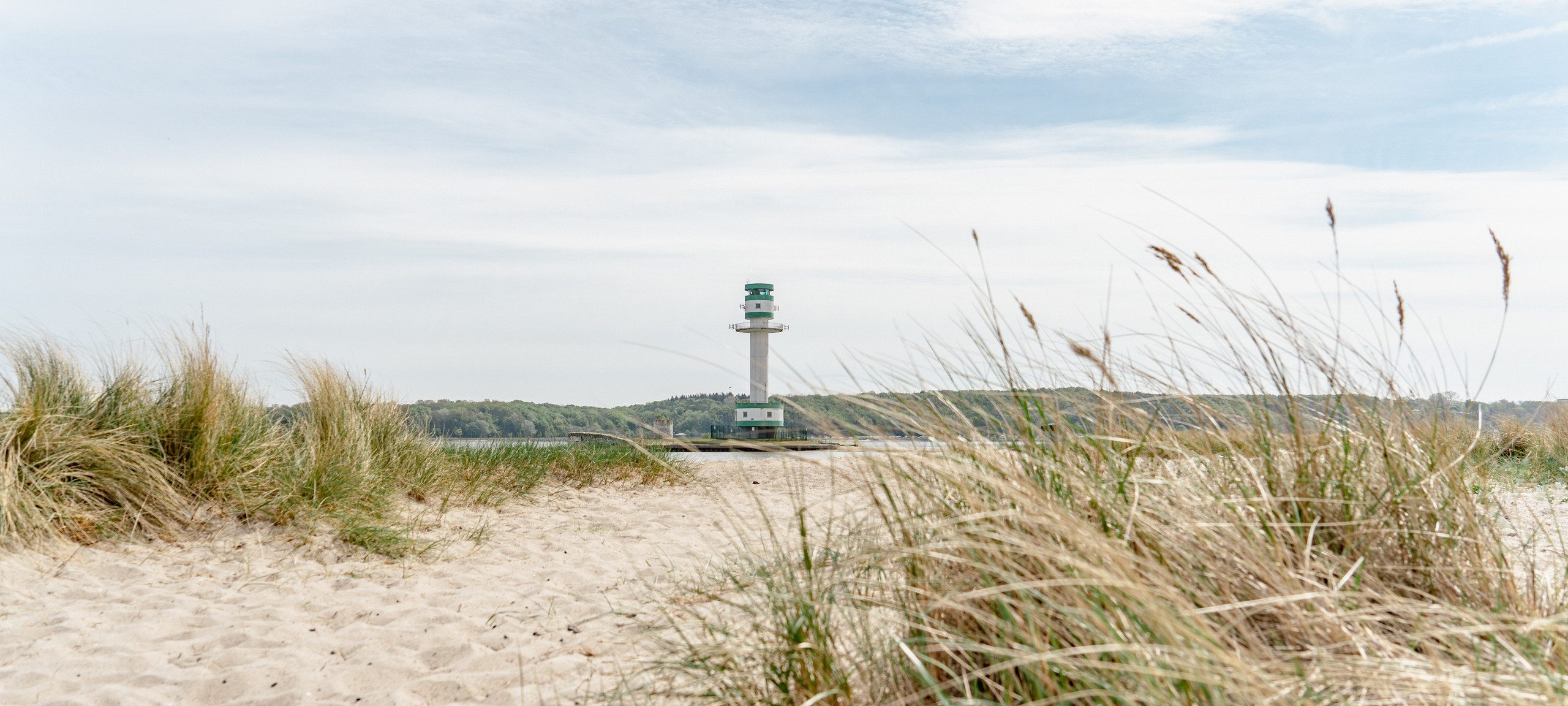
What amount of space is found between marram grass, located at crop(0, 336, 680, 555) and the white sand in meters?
0.17

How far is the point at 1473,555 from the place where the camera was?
195 centimetres

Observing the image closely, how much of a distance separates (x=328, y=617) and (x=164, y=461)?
6.86ft

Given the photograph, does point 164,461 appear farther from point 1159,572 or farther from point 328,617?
point 1159,572

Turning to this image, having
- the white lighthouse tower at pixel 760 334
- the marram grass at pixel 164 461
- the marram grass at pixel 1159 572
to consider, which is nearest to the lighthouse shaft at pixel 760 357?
the white lighthouse tower at pixel 760 334

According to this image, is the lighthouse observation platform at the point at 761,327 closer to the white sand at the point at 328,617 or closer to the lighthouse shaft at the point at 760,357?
the lighthouse shaft at the point at 760,357

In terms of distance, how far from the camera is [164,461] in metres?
4.63

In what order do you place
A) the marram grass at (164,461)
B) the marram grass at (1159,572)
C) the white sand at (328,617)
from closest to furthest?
the marram grass at (1159,572) → the white sand at (328,617) → the marram grass at (164,461)

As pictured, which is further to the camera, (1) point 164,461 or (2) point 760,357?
(2) point 760,357

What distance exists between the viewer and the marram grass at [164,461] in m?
4.25

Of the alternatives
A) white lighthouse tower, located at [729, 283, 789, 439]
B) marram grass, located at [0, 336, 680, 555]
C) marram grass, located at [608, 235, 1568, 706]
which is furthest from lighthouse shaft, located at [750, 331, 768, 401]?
marram grass, located at [608, 235, 1568, 706]

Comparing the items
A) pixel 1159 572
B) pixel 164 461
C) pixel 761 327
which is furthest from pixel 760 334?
pixel 1159 572

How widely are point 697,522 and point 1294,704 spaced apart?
16.1ft

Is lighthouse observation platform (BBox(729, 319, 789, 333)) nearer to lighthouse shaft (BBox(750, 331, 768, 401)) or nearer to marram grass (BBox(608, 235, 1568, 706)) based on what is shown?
lighthouse shaft (BBox(750, 331, 768, 401))

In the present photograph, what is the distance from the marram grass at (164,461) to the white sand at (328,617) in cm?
17
